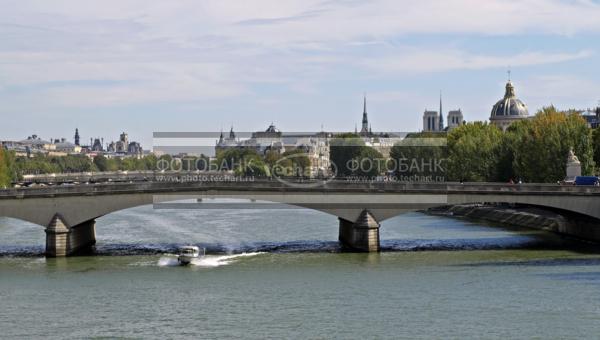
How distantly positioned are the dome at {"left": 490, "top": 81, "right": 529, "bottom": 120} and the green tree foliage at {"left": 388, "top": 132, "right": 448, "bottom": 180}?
42680mm

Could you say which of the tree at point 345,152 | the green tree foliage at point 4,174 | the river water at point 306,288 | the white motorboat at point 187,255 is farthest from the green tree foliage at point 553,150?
the tree at point 345,152

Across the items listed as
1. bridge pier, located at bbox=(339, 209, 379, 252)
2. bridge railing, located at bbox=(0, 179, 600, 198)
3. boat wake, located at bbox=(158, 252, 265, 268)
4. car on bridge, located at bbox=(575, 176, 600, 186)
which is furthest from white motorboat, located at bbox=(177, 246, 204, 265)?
car on bridge, located at bbox=(575, 176, 600, 186)

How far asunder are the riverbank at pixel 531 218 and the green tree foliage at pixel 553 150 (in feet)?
8.89

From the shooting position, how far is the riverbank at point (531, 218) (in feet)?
206

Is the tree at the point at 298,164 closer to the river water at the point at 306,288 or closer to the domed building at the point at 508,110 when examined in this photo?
the domed building at the point at 508,110

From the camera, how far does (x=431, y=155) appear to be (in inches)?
4587

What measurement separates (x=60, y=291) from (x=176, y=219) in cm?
4092

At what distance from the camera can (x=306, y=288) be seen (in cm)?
4566

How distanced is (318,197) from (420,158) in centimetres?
5933

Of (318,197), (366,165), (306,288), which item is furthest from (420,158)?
(306,288)

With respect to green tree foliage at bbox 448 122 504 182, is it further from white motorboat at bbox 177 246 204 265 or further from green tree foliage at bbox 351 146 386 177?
white motorboat at bbox 177 246 204 265

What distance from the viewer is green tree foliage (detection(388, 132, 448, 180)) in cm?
11231

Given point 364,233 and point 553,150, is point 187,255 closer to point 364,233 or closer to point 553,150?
point 364,233

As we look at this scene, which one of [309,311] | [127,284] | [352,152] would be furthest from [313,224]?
[352,152]
